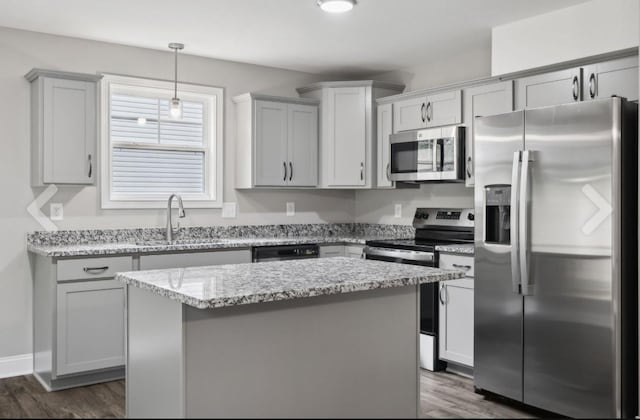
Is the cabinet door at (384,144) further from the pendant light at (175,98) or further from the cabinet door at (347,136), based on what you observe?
the pendant light at (175,98)

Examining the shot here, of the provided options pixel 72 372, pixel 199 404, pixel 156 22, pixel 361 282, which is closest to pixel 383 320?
pixel 361 282

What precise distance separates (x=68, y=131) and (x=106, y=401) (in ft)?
5.77

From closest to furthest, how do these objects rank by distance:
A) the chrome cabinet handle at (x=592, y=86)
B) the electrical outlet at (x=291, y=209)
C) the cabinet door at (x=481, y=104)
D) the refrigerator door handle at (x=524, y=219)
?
the refrigerator door handle at (x=524, y=219)
the chrome cabinet handle at (x=592, y=86)
the cabinet door at (x=481, y=104)
the electrical outlet at (x=291, y=209)

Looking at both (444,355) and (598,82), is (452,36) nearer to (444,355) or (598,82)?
(598,82)

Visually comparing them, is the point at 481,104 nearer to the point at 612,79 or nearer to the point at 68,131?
the point at 612,79

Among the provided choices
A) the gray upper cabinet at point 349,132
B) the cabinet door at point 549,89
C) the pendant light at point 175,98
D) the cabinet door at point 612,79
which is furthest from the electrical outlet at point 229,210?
the cabinet door at point 612,79

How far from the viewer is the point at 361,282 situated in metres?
2.40

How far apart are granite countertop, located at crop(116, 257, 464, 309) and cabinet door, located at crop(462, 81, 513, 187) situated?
5.37 ft

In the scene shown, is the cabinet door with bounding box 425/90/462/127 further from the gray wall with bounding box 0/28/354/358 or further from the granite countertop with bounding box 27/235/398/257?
the gray wall with bounding box 0/28/354/358

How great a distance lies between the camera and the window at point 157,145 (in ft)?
15.2

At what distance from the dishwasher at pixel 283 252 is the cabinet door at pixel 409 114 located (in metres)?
1.19

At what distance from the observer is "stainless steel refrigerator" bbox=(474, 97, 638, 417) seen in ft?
9.96

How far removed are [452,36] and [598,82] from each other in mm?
1197

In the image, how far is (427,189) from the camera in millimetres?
5117
